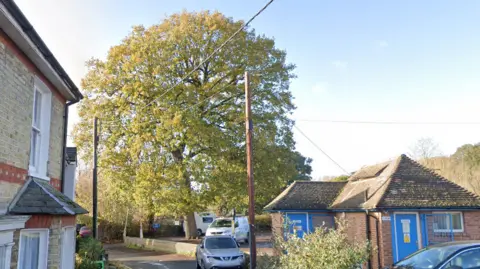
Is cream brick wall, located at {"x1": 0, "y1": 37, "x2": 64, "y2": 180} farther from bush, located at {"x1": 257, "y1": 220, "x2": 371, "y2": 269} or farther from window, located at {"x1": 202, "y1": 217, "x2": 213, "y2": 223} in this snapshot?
window, located at {"x1": 202, "y1": 217, "x2": 213, "y2": 223}

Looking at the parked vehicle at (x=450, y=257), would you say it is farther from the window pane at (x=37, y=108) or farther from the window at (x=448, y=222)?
the window pane at (x=37, y=108)

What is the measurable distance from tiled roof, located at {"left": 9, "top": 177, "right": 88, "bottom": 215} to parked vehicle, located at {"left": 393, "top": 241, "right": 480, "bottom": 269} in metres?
7.29

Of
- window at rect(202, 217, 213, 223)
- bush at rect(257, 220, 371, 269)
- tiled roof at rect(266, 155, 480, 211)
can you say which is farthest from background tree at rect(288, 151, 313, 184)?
bush at rect(257, 220, 371, 269)

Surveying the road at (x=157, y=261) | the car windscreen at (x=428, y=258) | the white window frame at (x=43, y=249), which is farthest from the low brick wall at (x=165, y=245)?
the car windscreen at (x=428, y=258)

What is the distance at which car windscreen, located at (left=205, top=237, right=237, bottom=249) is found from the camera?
17484 mm

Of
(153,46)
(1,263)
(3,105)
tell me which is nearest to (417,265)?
(1,263)

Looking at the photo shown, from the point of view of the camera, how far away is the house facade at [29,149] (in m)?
6.80

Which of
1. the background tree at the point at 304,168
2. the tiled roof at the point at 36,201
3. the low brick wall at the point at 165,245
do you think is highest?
the background tree at the point at 304,168

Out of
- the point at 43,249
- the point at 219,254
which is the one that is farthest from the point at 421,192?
the point at 43,249

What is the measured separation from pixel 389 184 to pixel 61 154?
12921 millimetres

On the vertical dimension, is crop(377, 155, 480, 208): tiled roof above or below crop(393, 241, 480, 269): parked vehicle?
above

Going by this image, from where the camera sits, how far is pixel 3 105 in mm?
6891

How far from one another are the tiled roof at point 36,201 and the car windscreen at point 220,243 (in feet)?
32.4

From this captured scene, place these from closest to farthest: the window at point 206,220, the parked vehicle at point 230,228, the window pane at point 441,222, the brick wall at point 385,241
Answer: the brick wall at point 385,241, the window pane at point 441,222, the parked vehicle at point 230,228, the window at point 206,220
